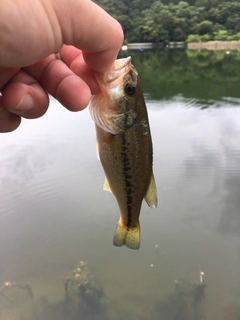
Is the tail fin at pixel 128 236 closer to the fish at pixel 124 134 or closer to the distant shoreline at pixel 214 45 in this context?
the fish at pixel 124 134

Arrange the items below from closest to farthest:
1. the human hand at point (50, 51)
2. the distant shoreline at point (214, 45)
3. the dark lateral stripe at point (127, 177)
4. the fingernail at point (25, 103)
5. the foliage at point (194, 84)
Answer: the human hand at point (50, 51) → the fingernail at point (25, 103) → the dark lateral stripe at point (127, 177) → the foliage at point (194, 84) → the distant shoreline at point (214, 45)

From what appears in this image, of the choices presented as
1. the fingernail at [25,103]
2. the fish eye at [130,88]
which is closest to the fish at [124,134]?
the fish eye at [130,88]

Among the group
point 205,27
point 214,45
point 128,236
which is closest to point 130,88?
point 128,236

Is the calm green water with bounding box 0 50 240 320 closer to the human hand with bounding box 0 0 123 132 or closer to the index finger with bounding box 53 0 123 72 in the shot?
the human hand with bounding box 0 0 123 132

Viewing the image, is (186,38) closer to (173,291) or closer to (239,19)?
(239,19)

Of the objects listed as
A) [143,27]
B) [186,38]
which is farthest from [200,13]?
[143,27]

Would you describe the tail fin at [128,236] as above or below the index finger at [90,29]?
below

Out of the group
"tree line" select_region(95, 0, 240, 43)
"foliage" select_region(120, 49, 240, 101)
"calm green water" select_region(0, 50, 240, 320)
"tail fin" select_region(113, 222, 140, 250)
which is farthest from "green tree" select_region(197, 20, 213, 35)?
"tail fin" select_region(113, 222, 140, 250)
